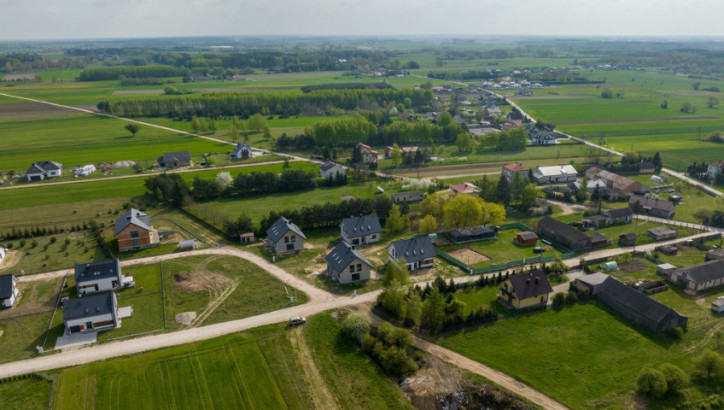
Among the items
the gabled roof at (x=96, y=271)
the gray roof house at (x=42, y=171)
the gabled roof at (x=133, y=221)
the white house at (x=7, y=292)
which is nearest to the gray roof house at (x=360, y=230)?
the gabled roof at (x=133, y=221)

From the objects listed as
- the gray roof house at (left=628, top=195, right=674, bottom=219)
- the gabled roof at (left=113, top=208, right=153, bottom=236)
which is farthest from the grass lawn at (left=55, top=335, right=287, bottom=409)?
the gray roof house at (left=628, top=195, right=674, bottom=219)

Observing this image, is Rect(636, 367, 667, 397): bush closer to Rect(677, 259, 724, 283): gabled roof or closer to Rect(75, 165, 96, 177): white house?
Rect(677, 259, 724, 283): gabled roof

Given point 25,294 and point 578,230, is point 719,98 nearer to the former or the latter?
point 578,230

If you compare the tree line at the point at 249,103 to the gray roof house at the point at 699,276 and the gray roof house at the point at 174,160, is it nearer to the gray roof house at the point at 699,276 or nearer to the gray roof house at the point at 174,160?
the gray roof house at the point at 174,160

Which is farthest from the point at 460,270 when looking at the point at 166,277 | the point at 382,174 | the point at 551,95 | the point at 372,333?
the point at 551,95

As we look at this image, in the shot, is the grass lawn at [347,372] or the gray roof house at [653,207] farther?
the gray roof house at [653,207]

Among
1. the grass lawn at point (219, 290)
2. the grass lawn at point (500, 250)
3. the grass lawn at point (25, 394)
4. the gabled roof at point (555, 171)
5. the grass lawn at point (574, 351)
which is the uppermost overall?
the gabled roof at point (555, 171)
